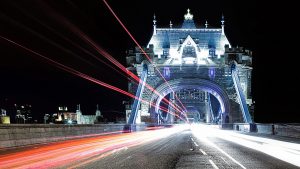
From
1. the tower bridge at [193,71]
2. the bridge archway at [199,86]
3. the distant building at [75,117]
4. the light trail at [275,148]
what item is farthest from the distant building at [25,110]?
the light trail at [275,148]

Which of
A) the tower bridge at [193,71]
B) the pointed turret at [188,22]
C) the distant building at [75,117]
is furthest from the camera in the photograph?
the pointed turret at [188,22]

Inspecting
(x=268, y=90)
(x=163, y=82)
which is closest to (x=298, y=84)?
(x=268, y=90)

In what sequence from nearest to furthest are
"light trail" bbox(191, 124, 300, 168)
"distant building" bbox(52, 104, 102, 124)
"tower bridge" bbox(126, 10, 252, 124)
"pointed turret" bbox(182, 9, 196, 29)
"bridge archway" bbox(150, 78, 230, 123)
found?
"light trail" bbox(191, 124, 300, 168) < "tower bridge" bbox(126, 10, 252, 124) < "bridge archway" bbox(150, 78, 230, 123) < "distant building" bbox(52, 104, 102, 124) < "pointed turret" bbox(182, 9, 196, 29)

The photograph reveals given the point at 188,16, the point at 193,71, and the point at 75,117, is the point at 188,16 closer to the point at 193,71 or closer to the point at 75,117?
the point at 193,71

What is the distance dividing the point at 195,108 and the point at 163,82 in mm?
73607

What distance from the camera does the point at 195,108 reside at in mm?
152250

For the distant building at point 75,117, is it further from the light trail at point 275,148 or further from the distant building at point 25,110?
the light trail at point 275,148

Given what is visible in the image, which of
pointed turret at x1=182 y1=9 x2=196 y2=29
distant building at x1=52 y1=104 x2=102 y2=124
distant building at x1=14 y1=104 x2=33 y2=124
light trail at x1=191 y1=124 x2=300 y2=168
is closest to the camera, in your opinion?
light trail at x1=191 y1=124 x2=300 y2=168

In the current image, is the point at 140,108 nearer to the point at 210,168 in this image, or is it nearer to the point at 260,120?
the point at 260,120

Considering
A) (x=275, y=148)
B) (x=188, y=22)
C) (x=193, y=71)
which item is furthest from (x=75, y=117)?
(x=275, y=148)

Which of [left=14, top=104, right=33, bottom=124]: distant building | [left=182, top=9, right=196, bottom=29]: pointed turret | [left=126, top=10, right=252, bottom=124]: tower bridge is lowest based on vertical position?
[left=14, top=104, right=33, bottom=124]: distant building

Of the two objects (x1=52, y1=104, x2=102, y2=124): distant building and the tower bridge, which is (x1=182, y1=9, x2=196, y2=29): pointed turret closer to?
the tower bridge

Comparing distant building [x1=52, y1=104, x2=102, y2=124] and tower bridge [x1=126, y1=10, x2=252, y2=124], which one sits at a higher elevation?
tower bridge [x1=126, y1=10, x2=252, y2=124]

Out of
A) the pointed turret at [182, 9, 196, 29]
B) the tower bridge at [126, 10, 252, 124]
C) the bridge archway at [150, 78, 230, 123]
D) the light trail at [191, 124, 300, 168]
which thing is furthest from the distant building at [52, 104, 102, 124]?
the light trail at [191, 124, 300, 168]
